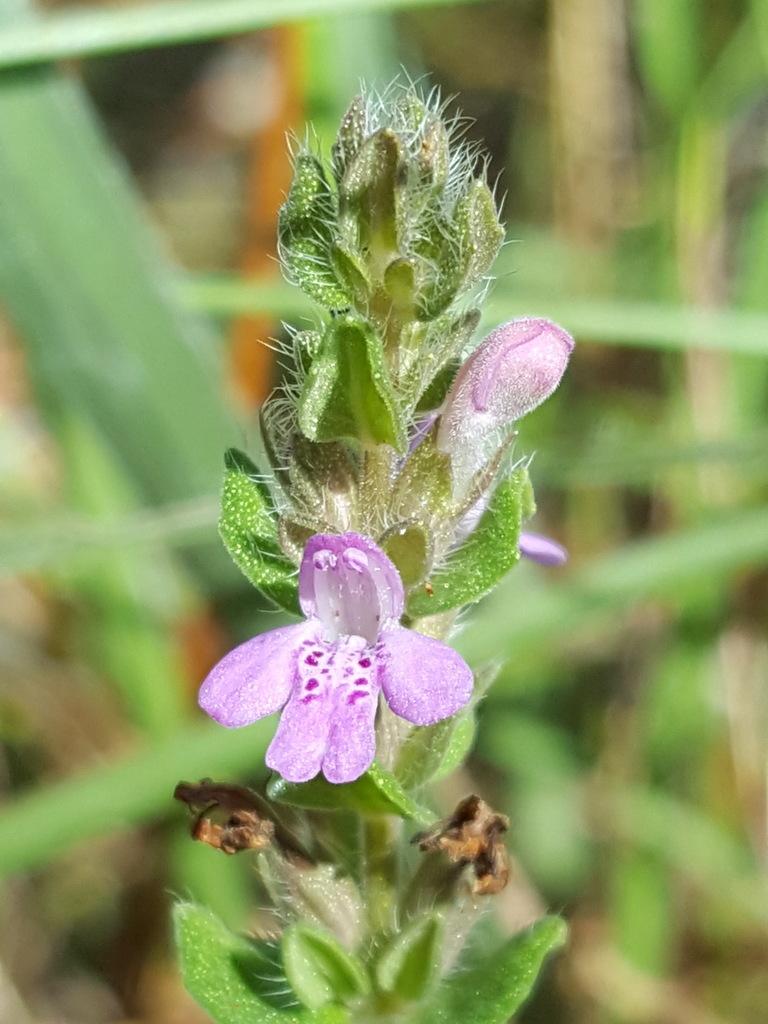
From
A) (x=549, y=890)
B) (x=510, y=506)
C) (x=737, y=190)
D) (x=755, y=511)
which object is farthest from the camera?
(x=737, y=190)

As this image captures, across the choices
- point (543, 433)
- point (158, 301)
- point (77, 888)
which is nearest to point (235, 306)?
point (158, 301)

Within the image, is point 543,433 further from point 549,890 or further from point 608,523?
point 549,890

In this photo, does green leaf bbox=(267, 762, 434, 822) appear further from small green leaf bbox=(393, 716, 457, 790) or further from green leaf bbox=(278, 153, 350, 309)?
green leaf bbox=(278, 153, 350, 309)

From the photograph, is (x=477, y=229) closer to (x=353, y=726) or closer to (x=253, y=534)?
(x=253, y=534)

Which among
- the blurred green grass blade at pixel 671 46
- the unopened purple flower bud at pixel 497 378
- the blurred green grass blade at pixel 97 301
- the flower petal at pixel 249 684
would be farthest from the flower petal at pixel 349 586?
the blurred green grass blade at pixel 671 46

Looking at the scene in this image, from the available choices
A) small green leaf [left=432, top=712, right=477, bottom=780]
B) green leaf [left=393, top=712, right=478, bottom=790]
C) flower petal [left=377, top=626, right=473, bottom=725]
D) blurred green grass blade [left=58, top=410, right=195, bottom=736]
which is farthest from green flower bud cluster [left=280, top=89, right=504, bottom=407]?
blurred green grass blade [left=58, top=410, right=195, bottom=736]

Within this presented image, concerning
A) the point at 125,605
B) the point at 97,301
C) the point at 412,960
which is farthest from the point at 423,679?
the point at 125,605

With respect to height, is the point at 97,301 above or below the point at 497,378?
above
